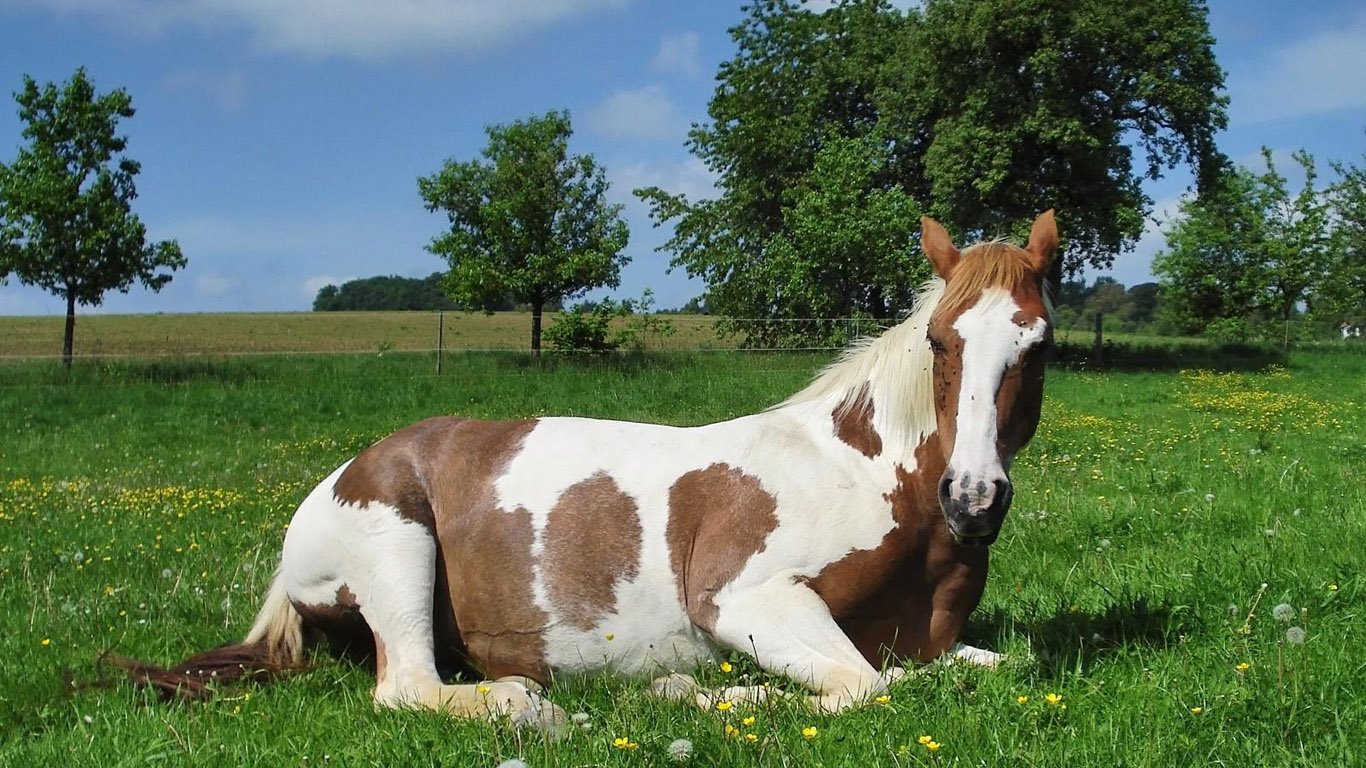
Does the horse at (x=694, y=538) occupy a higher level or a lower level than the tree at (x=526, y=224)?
lower

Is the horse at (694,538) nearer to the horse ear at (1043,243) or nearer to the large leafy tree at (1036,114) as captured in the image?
the horse ear at (1043,243)

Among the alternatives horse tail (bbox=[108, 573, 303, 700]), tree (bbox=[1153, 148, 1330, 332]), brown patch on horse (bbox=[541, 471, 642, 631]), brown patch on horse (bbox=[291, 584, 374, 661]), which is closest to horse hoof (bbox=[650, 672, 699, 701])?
brown patch on horse (bbox=[541, 471, 642, 631])

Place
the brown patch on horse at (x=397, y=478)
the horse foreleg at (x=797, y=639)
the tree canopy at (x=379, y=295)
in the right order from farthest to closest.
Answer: the tree canopy at (x=379, y=295) < the brown patch on horse at (x=397, y=478) < the horse foreleg at (x=797, y=639)

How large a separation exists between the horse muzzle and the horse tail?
9.46 feet

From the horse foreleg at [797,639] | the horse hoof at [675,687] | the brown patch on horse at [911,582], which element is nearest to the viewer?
the horse foreleg at [797,639]

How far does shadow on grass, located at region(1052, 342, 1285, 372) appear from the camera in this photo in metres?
30.5

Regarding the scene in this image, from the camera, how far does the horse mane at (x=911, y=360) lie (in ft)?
11.9

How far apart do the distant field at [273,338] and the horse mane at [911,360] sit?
21452 mm

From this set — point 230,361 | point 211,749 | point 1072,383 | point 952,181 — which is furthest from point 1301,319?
point 211,749

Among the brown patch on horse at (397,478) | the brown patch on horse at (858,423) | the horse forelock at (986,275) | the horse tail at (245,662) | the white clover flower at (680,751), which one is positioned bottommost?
the horse tail at (245,662)

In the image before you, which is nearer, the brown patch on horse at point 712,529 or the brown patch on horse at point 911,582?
the brown patch on horse at point 911,582

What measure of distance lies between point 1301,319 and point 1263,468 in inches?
1405

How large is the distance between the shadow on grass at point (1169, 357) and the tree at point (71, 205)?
1018 inches

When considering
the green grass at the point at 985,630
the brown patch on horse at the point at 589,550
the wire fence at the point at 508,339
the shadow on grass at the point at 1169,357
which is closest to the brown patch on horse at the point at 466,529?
the brown patch on horse at the point at 589,550
